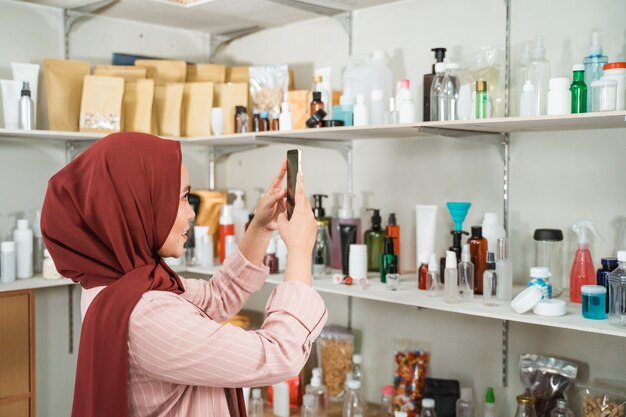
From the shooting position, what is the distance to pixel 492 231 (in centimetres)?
202

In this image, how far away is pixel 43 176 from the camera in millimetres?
2625

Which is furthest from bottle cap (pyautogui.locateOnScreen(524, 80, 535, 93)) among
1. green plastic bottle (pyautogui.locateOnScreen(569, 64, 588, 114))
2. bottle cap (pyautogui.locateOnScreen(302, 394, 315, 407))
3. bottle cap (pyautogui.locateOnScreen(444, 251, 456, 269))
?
bottle cap (pyautogui.locateOnScreen(302, 394, 315, 407))

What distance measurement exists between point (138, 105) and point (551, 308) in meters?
1.70

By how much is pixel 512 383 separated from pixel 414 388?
328mm

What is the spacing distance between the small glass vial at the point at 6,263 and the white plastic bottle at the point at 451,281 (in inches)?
59.1

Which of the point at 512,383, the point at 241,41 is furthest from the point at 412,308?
the point at 241,41

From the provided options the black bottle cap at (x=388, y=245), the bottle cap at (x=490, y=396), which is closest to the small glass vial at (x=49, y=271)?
the black bottle cap at (x=388, y=245)

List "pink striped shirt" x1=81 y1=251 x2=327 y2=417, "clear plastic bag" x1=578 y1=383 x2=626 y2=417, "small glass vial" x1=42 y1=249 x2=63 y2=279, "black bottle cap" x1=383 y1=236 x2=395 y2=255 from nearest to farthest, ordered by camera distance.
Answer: "pink striped shirt" x1=81 y1=251 x2=327 y2=417 < "clear plastic bag" x1=578 y1=383 x2=626 y2=417 < "black bottle cap" x1=383 y1=236 x2=395 y2=255 < "small glass vial" x1=42 y1=249 x2=63 y2=279

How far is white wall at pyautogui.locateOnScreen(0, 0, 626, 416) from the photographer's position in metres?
1.95

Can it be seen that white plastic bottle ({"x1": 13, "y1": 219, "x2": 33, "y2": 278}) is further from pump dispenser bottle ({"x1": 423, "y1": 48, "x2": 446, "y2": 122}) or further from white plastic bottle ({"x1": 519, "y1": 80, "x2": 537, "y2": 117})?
white plastic bottle ({"x1": 519, "y1": 80, "x2": 537, "y2": 117})

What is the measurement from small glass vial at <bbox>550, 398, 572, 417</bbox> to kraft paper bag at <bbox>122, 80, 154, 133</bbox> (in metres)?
1.73

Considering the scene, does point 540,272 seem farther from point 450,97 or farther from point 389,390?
point 389,390

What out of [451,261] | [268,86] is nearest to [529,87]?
[451,261]

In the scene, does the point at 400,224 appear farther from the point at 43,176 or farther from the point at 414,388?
the point at 43,176
